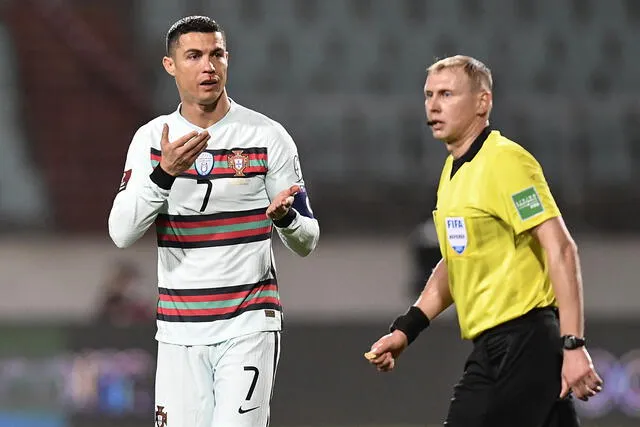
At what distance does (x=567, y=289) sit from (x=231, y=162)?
4.41 feet

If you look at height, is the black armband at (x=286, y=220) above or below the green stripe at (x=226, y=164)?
below

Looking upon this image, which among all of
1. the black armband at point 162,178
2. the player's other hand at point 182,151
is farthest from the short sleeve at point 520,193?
the black armband at point 162,178

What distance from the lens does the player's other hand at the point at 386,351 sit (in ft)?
15.0

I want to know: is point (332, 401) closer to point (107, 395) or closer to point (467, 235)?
point (107, 395)

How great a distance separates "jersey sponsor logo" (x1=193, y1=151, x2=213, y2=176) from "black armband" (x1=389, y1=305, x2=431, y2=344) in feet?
2.89

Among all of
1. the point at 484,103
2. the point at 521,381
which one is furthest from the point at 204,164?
the point at 521,381

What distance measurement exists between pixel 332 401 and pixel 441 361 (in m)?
0.86

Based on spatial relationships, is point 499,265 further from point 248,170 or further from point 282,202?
point 248,170

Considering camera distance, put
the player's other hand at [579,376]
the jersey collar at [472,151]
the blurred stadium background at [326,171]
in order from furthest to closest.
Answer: the blurred stadium background at [326,171]
the jersey collar at [472,151]
the player's other hand at [579,376]

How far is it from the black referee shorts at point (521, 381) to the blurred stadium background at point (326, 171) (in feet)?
16.8

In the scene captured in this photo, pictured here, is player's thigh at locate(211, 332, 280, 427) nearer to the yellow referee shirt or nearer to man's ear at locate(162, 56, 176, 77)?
the yellow referee shirt

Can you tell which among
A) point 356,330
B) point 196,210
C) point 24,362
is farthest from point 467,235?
point 24,362

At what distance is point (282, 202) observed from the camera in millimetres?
4426

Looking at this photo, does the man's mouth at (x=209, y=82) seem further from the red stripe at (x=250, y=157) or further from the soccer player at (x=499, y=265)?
the soccer player at (x=499, y=265)
